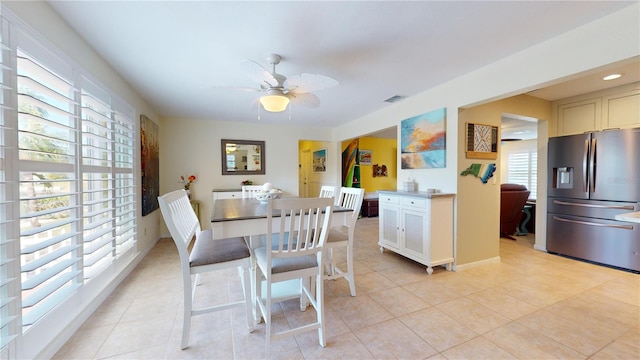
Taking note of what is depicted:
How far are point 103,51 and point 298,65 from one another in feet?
5.69

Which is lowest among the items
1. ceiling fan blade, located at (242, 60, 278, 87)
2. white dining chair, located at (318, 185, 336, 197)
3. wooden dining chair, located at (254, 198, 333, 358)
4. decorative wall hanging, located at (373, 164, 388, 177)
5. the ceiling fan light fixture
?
wooden dining chair, located at (254, 198, 333, 358)

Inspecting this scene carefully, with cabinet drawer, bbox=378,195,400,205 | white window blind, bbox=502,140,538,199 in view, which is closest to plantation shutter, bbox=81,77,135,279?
cabinet drawer, bbox=378,195,400,205

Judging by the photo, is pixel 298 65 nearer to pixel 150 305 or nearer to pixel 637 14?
pixel 637 14

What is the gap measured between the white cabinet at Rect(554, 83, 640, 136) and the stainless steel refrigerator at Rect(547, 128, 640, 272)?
Answer: 0.38 m

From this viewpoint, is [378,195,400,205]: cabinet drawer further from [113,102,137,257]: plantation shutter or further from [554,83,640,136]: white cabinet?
[113,102,137,257]: plantation shutter

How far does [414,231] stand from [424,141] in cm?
118

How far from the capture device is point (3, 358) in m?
1.18

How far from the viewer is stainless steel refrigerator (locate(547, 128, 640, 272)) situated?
2.70 m

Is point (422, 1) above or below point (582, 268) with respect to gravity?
above

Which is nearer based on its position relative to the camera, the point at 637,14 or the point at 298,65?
the point at 637,14

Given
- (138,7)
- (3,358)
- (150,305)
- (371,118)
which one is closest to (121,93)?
(138,7)

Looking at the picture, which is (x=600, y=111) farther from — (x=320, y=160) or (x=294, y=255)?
(x=320, y=160)

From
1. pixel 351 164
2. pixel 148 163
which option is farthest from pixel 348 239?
pixel 351 164

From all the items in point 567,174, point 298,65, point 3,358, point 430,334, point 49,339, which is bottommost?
point 430,334
